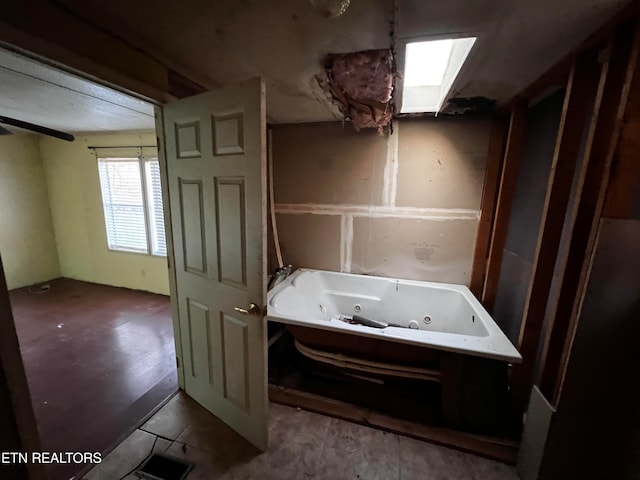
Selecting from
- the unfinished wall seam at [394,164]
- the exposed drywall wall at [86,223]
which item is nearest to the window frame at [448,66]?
the unfinished wall seam at [394,164]

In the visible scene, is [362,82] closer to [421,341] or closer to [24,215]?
[421,341]

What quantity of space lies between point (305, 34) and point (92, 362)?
9.51 ft

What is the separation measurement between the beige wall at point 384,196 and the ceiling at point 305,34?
586 mm

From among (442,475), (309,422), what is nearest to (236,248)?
(309,422)

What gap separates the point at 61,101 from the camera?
6.72ft

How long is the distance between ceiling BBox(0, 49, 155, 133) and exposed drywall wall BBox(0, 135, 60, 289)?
2.37 ft

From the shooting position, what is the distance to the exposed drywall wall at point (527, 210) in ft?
5.60

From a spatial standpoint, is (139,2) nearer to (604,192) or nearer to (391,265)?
(604,192)

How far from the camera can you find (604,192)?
3.44 feet

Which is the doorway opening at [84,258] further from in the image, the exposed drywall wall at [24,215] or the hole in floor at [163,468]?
the hole in floor at [163,468]

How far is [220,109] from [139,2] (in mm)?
430

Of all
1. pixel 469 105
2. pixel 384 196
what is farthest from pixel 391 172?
pixel 469 105

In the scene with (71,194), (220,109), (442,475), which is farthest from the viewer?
(71,194)

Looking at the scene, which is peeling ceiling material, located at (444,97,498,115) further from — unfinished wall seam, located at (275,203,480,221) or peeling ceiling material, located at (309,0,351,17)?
peeling ceiling material, located at (309,0,351,17)
